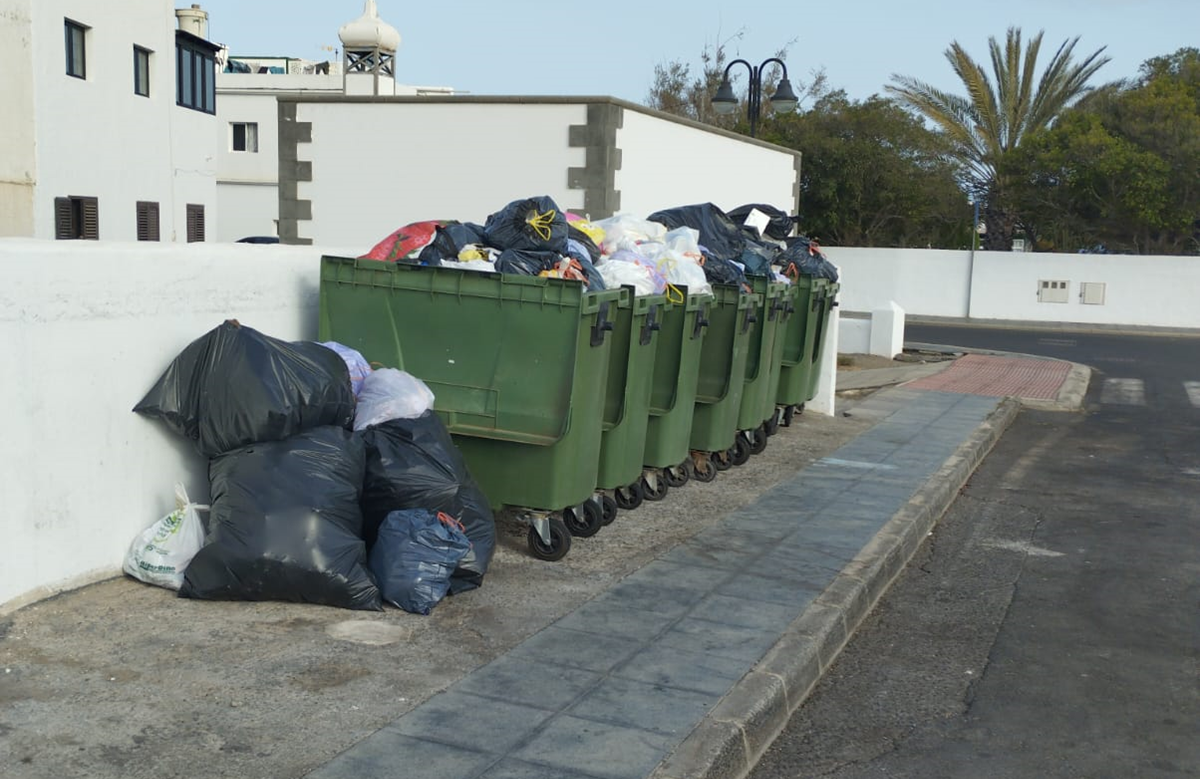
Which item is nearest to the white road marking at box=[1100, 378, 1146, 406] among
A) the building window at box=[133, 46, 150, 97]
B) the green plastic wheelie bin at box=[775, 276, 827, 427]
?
the green plastic wheelie bin at box=[775, 276, 827, 427]

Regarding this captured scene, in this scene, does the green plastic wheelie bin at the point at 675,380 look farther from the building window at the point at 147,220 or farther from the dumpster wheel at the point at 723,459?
the building window at the point at 147,220

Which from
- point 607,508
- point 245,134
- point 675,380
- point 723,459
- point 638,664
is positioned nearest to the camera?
point 638,664

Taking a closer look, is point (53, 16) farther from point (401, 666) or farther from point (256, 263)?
point (401, 666)

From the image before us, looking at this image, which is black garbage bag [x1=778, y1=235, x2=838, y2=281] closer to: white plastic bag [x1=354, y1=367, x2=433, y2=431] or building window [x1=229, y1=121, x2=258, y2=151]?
white plastic bag [x1=354, y1=367, x2=433, y2=431]

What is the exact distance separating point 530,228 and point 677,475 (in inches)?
95.1

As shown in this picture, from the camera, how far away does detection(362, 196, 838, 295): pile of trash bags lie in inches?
277

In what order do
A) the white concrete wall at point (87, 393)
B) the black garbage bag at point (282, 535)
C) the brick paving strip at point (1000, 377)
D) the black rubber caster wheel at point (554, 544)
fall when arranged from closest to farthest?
→ 1. the white concrete wall at point (87, 393)
2. the black garbage bag at point (282, 535)
3. the black rubber caster wheel at point (554, 544)
4. the brick paving strip at point (1000, 377)

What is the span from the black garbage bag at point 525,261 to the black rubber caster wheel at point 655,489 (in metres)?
1.88

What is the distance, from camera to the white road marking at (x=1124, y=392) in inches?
631

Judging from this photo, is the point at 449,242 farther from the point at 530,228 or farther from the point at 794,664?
the point at 794,664

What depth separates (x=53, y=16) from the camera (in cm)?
2511

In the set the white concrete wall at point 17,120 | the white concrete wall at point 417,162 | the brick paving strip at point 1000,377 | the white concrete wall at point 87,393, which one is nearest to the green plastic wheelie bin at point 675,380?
the white concrete wall at point 87,393

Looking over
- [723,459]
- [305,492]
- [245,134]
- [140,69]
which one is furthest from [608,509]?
[245,134]

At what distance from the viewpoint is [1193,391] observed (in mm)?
17281
